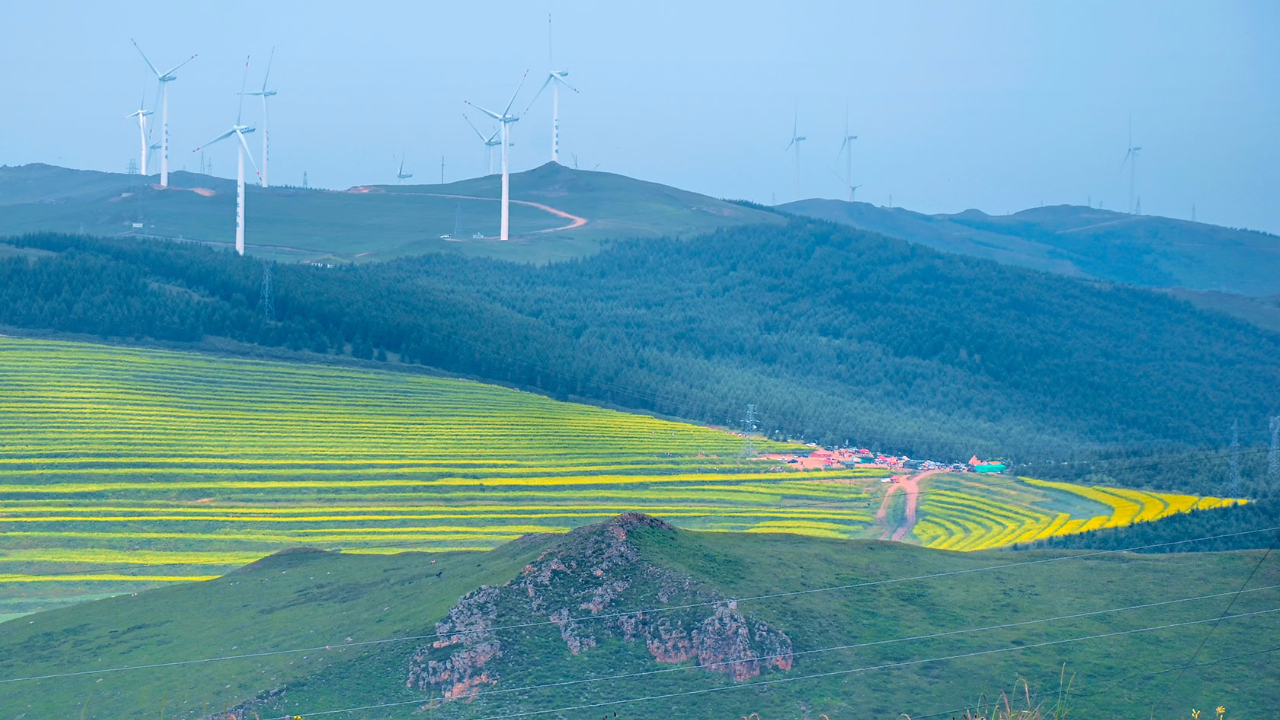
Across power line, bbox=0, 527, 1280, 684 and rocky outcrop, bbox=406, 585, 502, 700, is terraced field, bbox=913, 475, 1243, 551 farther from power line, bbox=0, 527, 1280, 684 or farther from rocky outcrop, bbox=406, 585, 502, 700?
rocky outcrop, bbox=406, 585, 502, 700

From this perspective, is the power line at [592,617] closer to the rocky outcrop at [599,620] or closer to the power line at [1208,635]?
the rocky outcrop at [599,620]

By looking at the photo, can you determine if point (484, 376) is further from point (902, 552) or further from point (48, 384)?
point (902, 552)

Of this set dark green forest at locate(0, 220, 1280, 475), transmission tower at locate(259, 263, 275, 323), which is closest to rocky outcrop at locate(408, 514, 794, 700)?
dark green forest at locate(0, 220, 1280, 475)

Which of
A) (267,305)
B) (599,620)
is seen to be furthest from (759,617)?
(267,305)

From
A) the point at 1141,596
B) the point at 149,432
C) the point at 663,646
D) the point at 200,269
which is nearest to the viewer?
the point at 663,646

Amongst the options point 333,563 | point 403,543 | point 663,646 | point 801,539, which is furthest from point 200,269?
point 663,646

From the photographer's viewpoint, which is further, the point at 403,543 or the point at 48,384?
the point at 48,384
